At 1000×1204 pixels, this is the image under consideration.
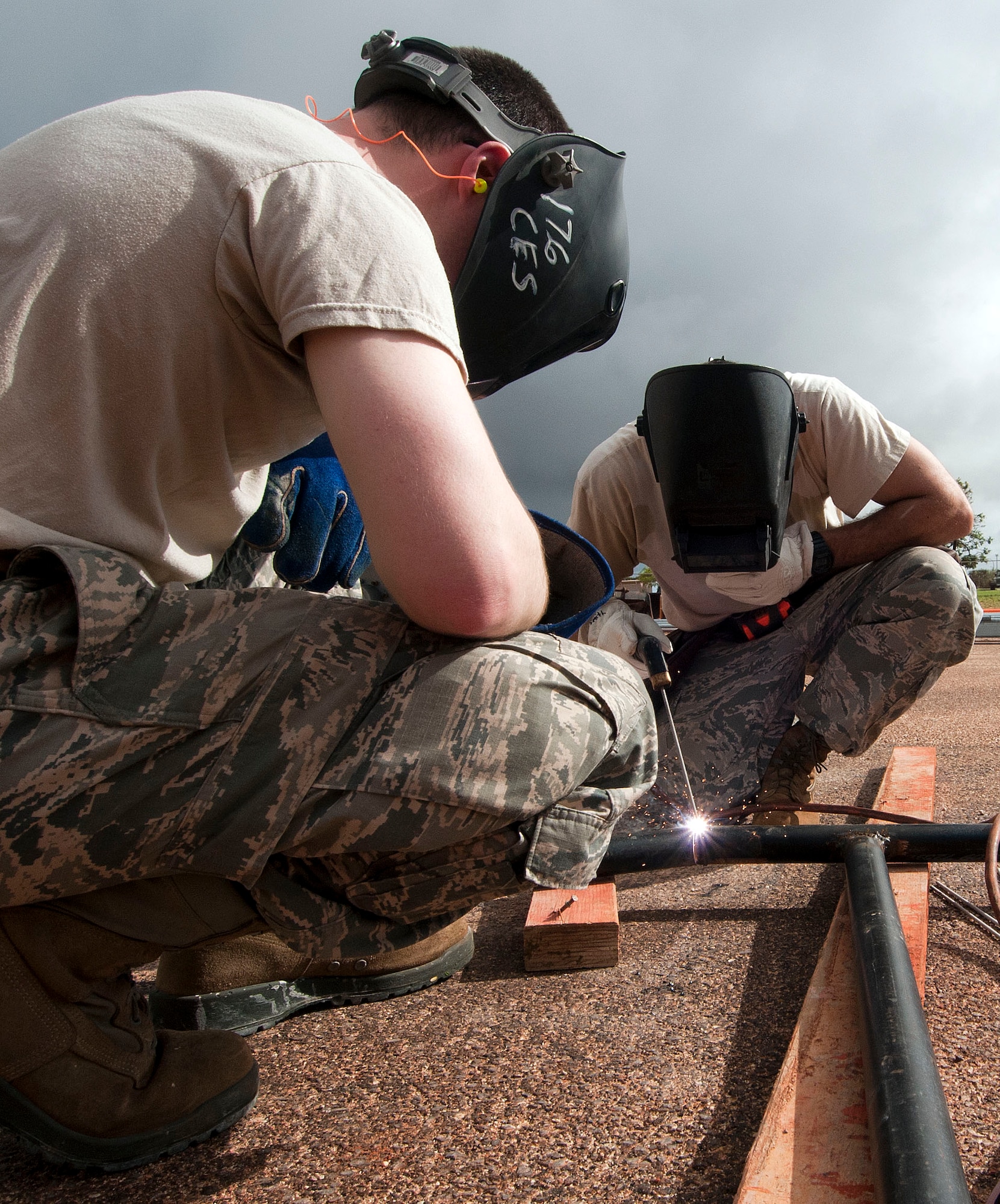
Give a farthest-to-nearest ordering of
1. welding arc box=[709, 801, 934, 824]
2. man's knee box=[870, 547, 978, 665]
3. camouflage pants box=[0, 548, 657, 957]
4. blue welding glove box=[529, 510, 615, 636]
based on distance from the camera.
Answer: man's knee box=[870, 547, 978, 665] < welding arc box=[709, 801, 934, 824] < blue welding glove box=[529, 510, 615, 636] < camouflage pants box=[0, 548, 657, 957]

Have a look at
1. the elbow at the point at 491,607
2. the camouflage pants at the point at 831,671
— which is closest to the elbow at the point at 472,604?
the elbow at the point at 491,607

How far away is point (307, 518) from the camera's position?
59.2 inches

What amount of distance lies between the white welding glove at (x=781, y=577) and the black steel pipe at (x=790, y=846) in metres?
1.20

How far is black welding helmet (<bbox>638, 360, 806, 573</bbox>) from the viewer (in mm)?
2471

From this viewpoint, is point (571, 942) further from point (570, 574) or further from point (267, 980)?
point (570, 574)

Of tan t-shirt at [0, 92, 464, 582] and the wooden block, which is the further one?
the wooden block

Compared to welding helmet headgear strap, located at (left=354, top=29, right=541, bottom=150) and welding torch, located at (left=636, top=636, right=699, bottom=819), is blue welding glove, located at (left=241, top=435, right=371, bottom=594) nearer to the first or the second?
welding helmet headgear strap, located at (left=354, top=29, right=541, bottom=150)

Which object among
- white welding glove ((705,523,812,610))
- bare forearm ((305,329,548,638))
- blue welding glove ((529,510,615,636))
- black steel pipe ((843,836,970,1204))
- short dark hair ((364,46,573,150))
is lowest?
white welding glove ((705,523,812,610))

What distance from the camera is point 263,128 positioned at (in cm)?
108

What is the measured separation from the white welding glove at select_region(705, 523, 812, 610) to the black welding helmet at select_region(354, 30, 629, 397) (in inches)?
54.1

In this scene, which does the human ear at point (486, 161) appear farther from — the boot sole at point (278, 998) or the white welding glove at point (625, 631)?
the white welding glove at point (625, 631)

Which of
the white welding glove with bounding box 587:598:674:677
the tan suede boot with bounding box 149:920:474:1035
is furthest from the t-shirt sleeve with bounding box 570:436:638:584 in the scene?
the tan suede boot with bounding box 149:920:474:1035

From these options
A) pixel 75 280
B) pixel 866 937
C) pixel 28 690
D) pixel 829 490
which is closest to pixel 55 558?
pixel 28 690

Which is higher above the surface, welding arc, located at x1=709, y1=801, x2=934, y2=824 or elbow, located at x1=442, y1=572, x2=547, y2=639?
elbow, located at x1=442, y1=572, x2=547, y2=639
